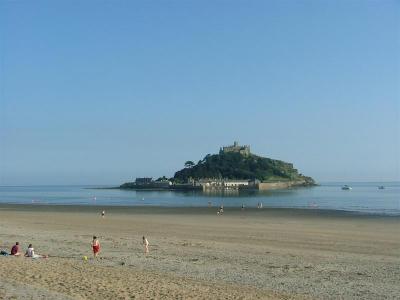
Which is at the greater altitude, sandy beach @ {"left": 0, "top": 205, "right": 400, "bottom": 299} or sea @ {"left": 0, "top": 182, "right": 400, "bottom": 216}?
sea @ {"left": 0, "top": 182, "right": 400, "bottom": 216}

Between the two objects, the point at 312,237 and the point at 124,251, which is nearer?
the point at 124,251

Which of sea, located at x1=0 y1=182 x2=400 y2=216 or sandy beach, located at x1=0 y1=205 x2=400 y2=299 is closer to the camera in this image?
sandy beach, located at x1=0 y1=205 x2=400 y2=299

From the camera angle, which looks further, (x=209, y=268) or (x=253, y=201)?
(x=253, y=201)

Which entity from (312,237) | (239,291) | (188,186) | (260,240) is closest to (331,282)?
(239,291)

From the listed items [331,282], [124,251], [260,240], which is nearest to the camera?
[331,282]

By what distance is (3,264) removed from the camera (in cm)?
1677

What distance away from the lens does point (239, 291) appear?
45.1 ft

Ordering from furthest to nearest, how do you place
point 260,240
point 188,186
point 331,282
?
point 188,186 → point 260,240 → point 331,282

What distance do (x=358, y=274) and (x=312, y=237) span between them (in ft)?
41.0

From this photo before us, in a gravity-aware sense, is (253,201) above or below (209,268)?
above

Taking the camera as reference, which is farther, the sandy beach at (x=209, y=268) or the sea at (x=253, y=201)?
the sea at (x=253, y=201)

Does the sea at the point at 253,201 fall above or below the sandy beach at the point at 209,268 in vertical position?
above

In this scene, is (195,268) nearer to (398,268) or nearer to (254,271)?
(254,271)

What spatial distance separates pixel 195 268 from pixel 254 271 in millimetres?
2050
